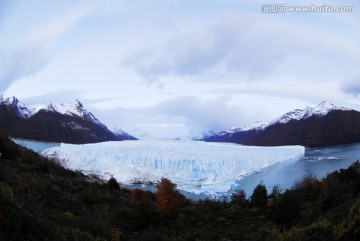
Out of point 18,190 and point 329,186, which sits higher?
point 18,190

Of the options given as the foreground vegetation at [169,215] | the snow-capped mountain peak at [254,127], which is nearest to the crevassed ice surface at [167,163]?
the foreground vegetation at [169,215]

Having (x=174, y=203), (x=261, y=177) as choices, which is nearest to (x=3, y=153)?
(x=174, y=203)

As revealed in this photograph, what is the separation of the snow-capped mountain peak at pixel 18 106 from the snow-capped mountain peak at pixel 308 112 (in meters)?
108

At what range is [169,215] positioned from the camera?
13.0 meters

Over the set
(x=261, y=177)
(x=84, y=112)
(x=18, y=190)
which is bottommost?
(x=261, y=177)

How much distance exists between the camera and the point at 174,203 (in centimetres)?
1327

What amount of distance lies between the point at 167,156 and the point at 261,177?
39.7 ft

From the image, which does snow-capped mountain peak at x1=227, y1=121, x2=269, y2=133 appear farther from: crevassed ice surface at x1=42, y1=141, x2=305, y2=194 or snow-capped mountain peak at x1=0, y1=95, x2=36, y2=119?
crevassed ice surface at x1=42, y1=141, x2=305, y2=194

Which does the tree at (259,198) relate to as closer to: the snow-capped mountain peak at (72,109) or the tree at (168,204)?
the tree at (168,204)

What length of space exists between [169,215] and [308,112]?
148 metres

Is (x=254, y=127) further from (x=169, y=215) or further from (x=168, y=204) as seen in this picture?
(x=169, y=215)

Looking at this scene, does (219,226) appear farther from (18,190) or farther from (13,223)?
(13,223)

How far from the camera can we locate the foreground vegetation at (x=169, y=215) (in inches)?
205

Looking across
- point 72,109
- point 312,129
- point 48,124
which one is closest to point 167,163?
point 48,124
